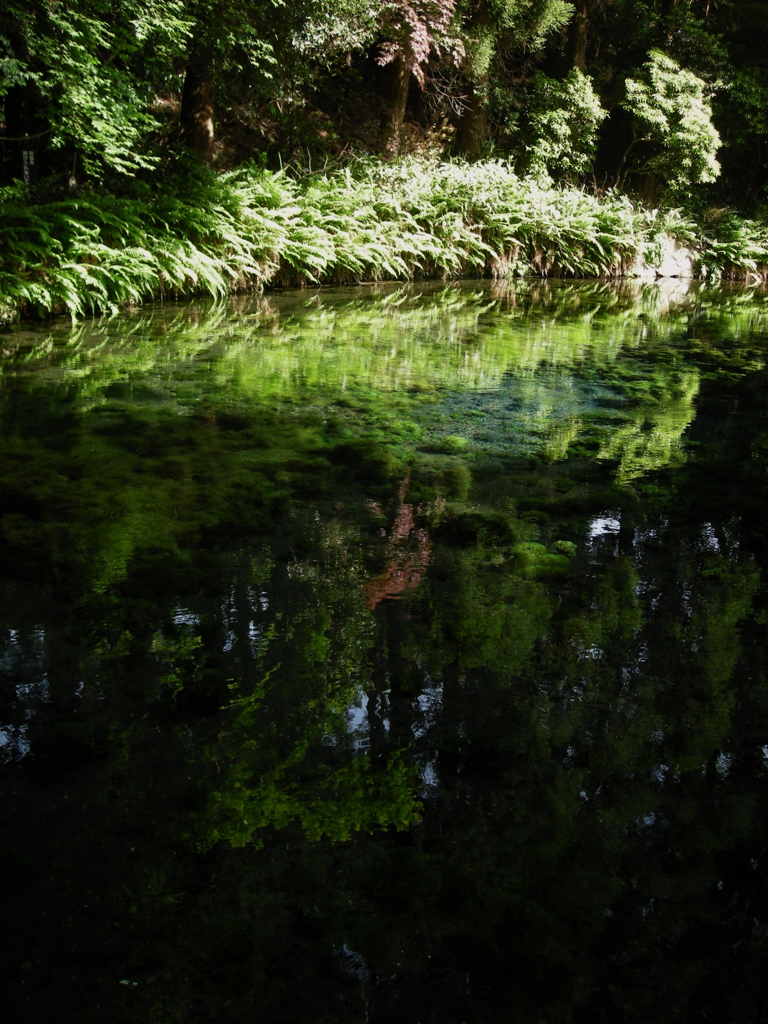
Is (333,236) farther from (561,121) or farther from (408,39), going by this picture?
(561,121)

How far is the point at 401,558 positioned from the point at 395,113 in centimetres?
1390

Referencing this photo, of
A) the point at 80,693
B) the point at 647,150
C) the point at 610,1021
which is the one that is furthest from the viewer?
the point at 647,150

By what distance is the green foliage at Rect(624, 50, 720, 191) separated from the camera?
16609 millimetres

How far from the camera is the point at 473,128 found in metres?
16.1

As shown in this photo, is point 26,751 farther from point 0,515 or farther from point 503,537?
point 503,537

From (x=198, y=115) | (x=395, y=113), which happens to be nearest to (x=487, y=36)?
(x=395, y=113)

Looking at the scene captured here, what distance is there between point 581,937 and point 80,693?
1239 mm

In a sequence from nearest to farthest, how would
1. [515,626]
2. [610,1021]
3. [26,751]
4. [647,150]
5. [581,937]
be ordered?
[610,1021]
[581,937]
[26,751]
[515,626]
[647,150]

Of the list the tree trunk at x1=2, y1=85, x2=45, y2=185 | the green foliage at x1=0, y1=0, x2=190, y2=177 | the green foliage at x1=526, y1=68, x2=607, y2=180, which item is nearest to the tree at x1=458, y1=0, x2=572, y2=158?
the green foliage at x1=526, y1=68, x2=607, y2=180

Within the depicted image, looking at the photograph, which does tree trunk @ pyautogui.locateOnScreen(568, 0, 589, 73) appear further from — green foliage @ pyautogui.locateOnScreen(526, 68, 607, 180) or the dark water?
the dark water

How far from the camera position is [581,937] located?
1.25m

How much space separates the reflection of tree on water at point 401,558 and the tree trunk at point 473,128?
15.2 meters

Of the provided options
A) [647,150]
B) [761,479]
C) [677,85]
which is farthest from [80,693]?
[647,150]

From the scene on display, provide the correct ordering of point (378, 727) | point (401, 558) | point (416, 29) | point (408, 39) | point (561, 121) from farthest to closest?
point (561, 121), point (408, 39), point (416, 29), point (401, 558), point (378, 727)
